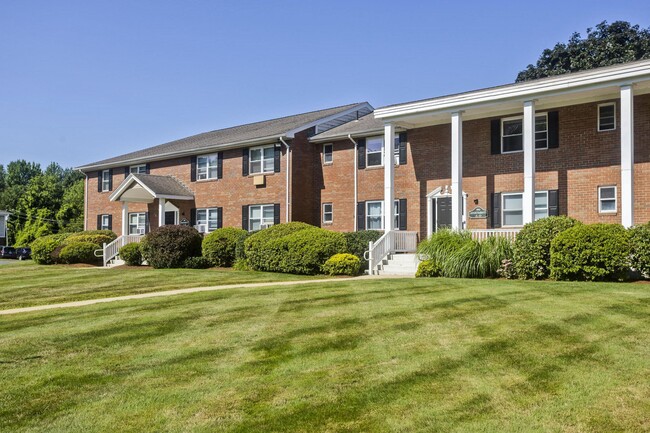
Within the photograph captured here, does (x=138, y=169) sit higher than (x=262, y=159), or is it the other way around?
(x=138, y=169)

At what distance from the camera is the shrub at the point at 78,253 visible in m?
31.5

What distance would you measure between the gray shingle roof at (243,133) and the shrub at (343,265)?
8939 mm

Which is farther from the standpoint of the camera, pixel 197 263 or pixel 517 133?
pixel 197 263

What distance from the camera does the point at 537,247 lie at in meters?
17.1

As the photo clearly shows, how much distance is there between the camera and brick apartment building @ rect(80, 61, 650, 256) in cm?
2005

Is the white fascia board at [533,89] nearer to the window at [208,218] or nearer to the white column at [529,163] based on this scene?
the white column at [529,163]

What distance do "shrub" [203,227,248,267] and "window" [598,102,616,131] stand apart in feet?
46.1

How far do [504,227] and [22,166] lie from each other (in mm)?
87884

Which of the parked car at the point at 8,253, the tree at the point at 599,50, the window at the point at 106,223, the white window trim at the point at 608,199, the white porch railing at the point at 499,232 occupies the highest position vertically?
the tree at the point at 599,50

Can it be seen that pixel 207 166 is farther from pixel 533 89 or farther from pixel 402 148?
→ pixel 533 89

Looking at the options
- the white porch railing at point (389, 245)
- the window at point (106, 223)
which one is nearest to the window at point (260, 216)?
the white porch railing at point (389, 245)

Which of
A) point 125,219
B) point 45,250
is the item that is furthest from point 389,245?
point 45,250

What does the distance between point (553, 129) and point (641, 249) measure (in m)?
7.18

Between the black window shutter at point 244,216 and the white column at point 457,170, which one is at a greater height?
the white column at point 457,170
